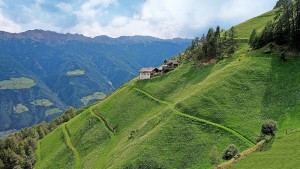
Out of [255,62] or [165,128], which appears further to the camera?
[255,62]

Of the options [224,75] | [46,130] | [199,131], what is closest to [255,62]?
[224,75]

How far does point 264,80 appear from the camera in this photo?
11400 cm

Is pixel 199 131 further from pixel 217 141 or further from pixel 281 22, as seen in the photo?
pixel 281 22

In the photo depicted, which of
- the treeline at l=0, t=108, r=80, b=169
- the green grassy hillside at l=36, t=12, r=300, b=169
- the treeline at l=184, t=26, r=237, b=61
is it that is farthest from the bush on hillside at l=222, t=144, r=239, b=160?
the treeline at l=0, t=108, r=80, b=169

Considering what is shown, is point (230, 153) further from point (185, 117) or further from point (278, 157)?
point (185, 117)

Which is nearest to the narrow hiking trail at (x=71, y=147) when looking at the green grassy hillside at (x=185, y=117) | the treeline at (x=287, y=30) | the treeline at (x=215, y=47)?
the green grassy hillside at (x=185, y=117)

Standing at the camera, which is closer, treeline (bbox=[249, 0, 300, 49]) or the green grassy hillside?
the green grassy hillside

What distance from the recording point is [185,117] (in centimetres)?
10381

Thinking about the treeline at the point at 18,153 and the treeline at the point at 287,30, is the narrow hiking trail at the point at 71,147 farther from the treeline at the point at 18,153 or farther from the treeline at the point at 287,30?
the treeline at the point at 287,30

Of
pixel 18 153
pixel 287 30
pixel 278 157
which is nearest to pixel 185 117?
pixel 278 157

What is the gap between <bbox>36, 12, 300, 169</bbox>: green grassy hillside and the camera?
9012 cm

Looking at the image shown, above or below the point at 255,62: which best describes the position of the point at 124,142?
below

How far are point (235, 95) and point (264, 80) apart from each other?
515 inches

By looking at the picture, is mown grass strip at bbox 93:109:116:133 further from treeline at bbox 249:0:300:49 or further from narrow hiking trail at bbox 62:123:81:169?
treeline at bbox 249:0:300:49
